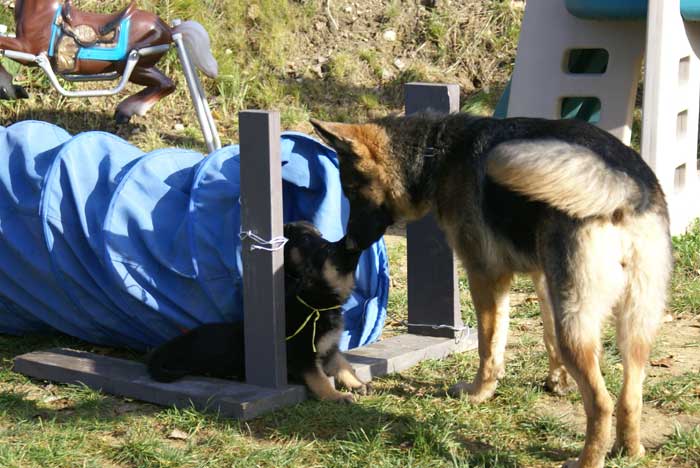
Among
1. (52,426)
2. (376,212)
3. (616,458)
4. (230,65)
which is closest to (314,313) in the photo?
(376,212)

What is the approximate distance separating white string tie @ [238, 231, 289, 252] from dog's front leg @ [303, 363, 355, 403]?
673 millimetres

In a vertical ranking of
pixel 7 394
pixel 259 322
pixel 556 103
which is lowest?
pixel 7 394

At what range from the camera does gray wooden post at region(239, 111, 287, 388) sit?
4363 millimetres

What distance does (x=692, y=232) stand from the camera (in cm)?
736

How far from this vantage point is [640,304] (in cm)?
362

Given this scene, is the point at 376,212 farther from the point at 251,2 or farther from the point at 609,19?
the point at 251,2

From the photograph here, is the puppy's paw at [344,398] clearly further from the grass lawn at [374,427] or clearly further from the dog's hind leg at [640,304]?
the dog's hind leg at [640,304]

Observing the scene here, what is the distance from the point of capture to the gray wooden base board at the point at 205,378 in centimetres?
444

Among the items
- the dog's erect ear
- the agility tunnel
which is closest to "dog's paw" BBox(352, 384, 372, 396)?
the agility tunnel

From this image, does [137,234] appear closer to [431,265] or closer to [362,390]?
[362,390]

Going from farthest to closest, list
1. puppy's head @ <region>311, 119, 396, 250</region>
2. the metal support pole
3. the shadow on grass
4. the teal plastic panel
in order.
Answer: the shadow on grass
the metal support pole
the teal plastic panel
puppy's head @ <region>311, 119, 396, 250</region>

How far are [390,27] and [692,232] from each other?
5.01 metres

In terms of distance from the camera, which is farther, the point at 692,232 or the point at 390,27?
the point at 390,27

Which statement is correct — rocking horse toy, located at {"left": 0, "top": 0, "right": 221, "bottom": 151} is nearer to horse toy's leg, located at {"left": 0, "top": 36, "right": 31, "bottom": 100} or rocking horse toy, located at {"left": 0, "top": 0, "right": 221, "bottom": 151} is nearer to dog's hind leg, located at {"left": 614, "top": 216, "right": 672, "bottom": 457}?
horse toy's leg, located at {"left": 0, "top": 36, "right": 31, "bottom": 100}
